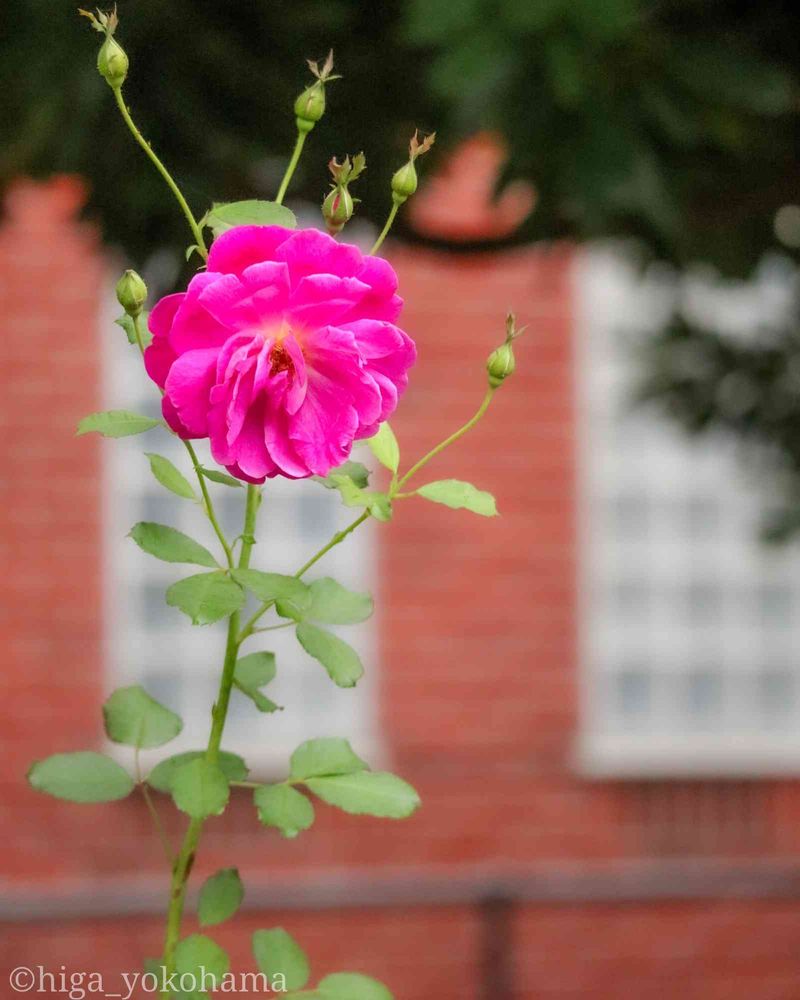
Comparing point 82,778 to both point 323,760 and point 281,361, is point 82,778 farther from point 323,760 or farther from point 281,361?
point 281,361

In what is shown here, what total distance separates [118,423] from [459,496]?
0.13 metres

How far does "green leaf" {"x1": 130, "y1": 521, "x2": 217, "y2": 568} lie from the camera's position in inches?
23.1

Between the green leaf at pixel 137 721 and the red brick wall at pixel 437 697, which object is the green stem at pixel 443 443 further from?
the red brick wall at pixel 437 697

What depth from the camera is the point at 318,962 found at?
18.9ft

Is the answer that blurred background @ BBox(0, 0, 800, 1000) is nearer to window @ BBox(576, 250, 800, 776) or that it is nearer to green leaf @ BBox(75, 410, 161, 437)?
window @ BBox(576, 250, 800, 776)

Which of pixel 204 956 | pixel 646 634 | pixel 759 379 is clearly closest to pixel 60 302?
pixel 646 634

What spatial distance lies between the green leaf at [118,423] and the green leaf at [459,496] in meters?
0.10

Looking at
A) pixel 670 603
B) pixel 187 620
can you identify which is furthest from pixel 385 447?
pixel 670 603

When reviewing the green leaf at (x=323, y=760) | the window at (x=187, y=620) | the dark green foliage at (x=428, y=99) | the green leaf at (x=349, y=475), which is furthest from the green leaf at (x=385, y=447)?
the window at (x=187, y=620)

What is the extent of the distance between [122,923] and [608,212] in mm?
4229

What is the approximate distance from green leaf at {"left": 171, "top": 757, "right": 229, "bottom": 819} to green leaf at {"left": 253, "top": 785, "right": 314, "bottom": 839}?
0.01 meters

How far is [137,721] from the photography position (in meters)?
0.66

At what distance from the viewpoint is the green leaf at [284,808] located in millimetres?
593

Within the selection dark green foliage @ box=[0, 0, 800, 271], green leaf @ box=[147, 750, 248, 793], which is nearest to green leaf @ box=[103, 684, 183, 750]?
green leaf @ box=[147, 750, 248, 793]
